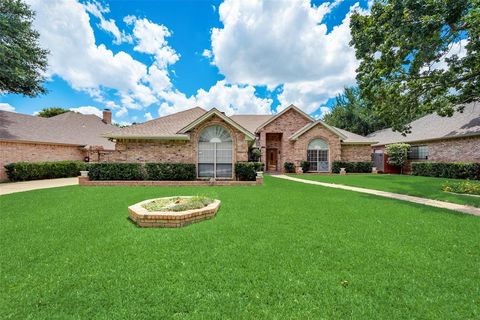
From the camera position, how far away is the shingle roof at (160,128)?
48.4 ft

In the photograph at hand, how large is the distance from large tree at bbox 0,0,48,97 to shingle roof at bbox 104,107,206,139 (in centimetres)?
942

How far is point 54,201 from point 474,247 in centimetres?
1293

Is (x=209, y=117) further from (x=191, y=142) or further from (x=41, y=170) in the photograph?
(x=41, y=170)

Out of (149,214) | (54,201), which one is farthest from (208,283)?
(54,201)

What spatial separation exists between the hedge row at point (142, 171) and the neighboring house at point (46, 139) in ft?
15.1

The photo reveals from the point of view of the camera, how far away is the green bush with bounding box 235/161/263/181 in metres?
14.7

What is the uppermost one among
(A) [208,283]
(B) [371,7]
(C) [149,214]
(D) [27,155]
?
(B) [371,7]

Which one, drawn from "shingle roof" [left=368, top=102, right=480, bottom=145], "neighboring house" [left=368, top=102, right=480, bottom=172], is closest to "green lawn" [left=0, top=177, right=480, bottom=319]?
"neighboring house" [left=368, top=102, right=480, bottom=172]

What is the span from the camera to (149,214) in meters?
5.68

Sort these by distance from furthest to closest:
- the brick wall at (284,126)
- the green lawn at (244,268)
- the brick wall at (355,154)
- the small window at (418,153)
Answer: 1. the brick wall at (284,126)
2. the brick wall at (355,154)
3. the small window at (418,153)
4. the green lawn at (244,268)

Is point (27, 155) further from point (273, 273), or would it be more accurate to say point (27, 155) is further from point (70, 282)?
point (273, 273)

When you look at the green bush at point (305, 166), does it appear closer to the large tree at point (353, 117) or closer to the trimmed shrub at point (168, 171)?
the trimmed shrub at point (168, 171)

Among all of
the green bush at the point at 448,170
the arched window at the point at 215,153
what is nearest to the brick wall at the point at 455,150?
the green bush at the point at 448,170

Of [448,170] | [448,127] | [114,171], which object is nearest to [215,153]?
[114,171]
